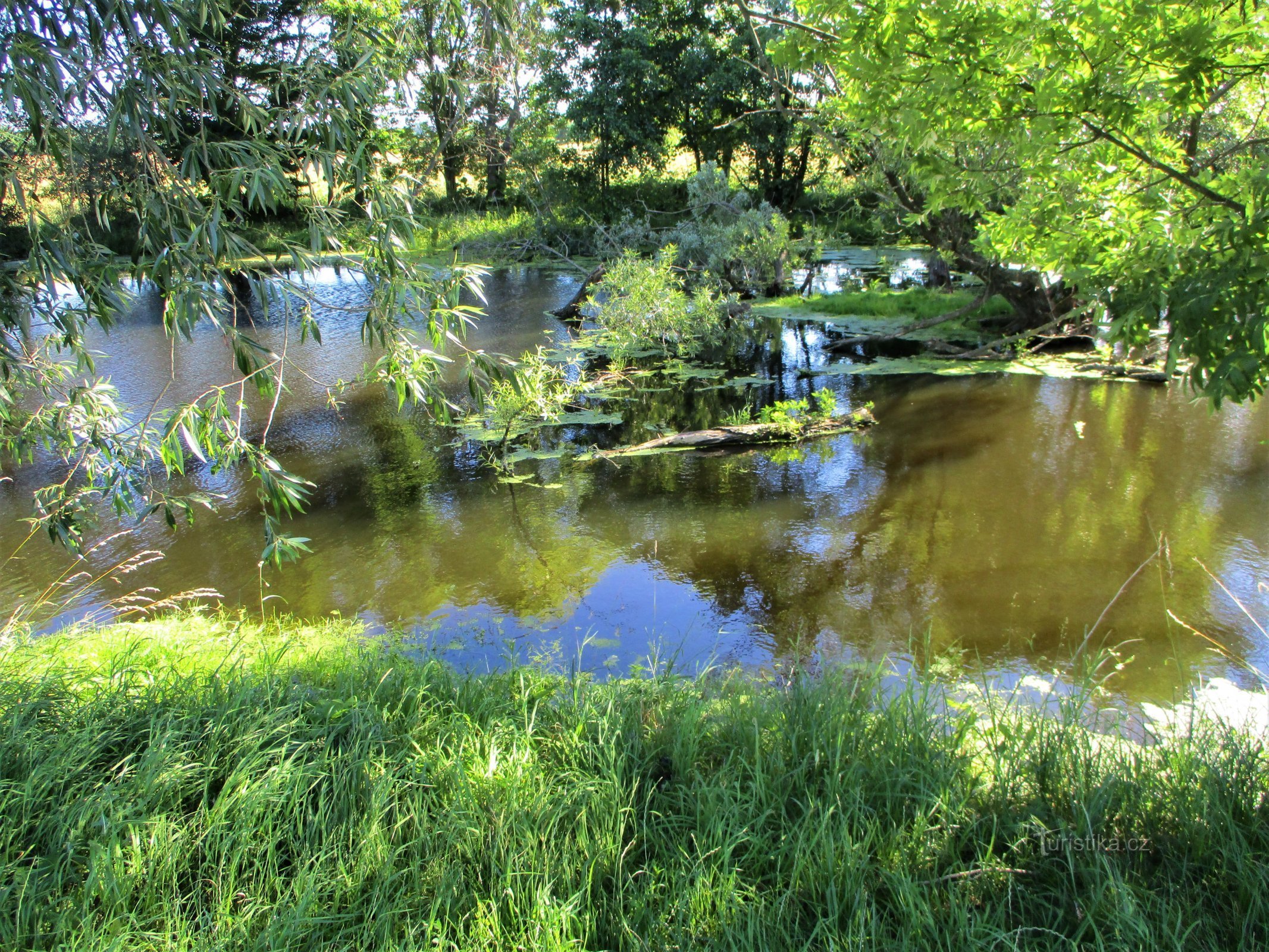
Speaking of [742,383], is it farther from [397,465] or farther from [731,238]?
[731,238]

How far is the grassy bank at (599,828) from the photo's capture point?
83.0 inches

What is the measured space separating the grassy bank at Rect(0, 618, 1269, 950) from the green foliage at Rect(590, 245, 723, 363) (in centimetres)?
983

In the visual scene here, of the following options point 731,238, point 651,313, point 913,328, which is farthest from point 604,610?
point 731,238

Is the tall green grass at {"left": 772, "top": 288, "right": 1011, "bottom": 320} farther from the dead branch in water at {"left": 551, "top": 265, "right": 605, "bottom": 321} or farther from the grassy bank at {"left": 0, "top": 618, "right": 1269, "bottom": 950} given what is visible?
the grassy bank at {"left": 0, "top": 618, "right": 1269, "bottom": 950}

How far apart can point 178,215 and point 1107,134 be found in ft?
12.0

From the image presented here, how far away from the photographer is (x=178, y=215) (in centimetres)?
332

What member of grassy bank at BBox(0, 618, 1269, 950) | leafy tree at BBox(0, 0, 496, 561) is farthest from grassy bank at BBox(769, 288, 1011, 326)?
grassy bank at BBox(0, 618, 1269, 950)

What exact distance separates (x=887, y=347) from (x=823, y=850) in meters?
12.0

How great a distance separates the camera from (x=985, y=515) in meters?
6.89

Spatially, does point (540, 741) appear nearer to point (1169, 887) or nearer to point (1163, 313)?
point (1169, 887)

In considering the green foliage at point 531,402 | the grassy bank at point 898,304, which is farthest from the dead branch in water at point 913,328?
the green foliage at point 531,402

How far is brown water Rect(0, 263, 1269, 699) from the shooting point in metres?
5.18

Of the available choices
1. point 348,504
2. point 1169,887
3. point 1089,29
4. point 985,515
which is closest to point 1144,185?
point 1089,29

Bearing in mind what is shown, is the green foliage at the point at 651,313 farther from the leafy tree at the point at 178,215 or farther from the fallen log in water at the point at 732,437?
the leafy tree at the point at 178,215
